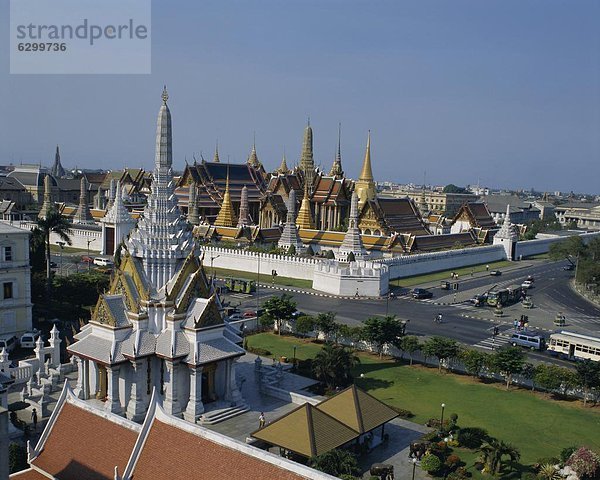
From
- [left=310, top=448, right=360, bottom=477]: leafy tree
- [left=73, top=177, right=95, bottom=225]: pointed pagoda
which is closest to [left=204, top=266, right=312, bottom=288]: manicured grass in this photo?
[left=73, top=177, right=95, bottom=225]: pointed pagoda

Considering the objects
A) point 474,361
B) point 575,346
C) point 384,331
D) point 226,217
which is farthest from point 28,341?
point 226,217

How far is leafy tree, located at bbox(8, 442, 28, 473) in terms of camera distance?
17781mm

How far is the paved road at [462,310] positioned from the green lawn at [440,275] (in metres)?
2.40

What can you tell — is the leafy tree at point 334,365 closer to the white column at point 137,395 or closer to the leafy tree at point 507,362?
the leafy tree at point 507,362

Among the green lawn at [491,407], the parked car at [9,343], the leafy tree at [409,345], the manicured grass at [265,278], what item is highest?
the leafy tree at [409,345]

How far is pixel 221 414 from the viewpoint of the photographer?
78.7 ft

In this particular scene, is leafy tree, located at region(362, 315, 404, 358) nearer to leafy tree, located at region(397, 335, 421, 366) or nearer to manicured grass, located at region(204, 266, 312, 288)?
leafy tree, located at region(397, 335, 421, 366)

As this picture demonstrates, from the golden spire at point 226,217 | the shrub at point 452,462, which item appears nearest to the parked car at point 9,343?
the shrub at point 452,462

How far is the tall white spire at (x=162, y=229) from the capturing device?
25.4 metres

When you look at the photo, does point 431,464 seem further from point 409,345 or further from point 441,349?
point 409,345

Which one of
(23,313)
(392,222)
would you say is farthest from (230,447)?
(392,222)

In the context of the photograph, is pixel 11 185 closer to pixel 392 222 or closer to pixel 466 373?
pixel 392 222

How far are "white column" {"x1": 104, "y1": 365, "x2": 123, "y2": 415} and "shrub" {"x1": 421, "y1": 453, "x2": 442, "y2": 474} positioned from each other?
37.9 ft

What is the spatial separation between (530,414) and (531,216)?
442 feet
